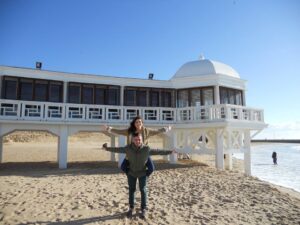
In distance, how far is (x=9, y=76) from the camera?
13.2 meters

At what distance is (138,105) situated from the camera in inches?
626

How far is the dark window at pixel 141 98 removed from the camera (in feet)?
52.3

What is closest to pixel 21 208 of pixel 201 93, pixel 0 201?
pixel 0 201

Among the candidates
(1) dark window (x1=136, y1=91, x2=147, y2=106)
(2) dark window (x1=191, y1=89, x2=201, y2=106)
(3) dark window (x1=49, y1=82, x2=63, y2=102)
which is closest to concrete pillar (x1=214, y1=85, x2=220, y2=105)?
(2) dark window (x1=191, y1=89, x2=201, y2=106)

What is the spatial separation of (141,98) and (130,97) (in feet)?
2.35

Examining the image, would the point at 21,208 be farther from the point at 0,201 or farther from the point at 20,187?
the point at 20,187

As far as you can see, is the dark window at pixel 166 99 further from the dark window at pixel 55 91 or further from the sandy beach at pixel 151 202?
the sandy beach at pixel 151 202

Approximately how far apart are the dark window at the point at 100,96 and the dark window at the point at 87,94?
30 centimetres

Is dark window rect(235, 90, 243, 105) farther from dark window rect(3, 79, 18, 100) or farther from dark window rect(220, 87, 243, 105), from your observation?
dark window rect(3, 79, 18, 100)

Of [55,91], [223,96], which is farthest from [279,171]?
[55,91]

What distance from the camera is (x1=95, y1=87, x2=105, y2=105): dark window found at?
1523cm

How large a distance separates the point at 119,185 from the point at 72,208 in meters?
3.04

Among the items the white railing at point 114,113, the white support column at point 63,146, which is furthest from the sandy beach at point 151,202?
the white railing at point 114,113

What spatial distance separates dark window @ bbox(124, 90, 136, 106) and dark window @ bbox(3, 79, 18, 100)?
6.26m
